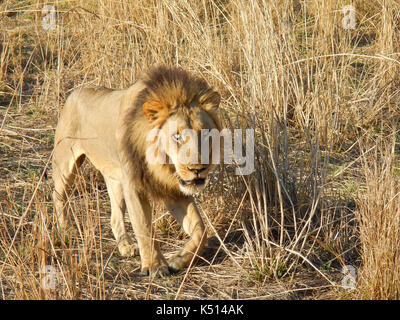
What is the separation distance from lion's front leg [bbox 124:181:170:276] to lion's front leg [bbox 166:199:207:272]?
0.33ft

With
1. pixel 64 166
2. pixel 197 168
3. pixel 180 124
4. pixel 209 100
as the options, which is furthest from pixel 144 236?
pixel 64 166

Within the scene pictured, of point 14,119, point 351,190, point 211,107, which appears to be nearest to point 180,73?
point 211,107

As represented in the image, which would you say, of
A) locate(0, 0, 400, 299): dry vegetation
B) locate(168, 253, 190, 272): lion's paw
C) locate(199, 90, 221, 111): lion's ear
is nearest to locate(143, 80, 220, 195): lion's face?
locate(199, 90, 221, 111): lion's ear

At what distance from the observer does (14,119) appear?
22.9ft

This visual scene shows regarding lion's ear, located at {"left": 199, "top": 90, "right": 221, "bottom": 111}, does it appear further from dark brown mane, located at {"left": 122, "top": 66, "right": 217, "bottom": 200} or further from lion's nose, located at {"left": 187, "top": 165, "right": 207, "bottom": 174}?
lion's nose, located at {"left": 187, "top": 165, "right": 207, "bottom": 174}

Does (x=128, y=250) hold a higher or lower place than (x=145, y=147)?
lower

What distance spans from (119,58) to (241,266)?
9.06 feet

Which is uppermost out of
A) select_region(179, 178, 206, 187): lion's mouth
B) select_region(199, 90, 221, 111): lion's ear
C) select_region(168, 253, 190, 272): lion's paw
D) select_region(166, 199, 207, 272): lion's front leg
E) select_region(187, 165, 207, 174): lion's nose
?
select_region(199, 90, 221, 111): lion's ear

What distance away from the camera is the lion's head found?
12.2 feet

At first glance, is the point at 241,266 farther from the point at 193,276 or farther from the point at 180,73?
the point at 180,73

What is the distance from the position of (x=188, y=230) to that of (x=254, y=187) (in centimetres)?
55

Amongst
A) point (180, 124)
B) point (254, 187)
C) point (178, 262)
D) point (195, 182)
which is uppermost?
point (180, 124)

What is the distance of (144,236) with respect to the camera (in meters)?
4.15

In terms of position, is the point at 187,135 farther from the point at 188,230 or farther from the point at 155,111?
the point at 188,230
